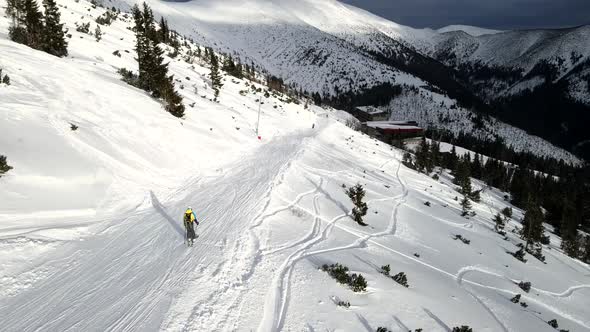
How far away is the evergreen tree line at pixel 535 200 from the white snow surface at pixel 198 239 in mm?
8335

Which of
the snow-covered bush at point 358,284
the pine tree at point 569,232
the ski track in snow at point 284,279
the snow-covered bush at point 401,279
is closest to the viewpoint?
the ski track in snow at point 284,279

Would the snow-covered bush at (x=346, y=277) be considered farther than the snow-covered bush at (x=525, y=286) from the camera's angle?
No

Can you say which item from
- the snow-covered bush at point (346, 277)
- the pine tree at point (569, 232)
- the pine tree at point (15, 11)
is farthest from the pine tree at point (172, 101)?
the pine tree at point (569, 232)

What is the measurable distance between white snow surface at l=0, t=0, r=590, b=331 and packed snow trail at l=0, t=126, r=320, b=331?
0.04m

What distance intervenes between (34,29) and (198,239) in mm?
23641

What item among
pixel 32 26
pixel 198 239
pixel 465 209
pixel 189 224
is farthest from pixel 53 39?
pixel 465 209

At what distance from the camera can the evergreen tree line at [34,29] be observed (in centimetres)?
2292

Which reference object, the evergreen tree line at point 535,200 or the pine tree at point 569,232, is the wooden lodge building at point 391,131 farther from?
the pine tree at point 569,232

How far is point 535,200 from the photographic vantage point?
5300 cm

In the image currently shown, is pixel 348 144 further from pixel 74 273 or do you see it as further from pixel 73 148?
pixel 74 273

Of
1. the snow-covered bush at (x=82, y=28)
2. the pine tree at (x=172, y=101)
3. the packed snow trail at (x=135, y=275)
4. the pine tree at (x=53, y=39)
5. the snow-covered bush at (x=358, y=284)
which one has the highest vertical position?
the snow-covered bush at (x=82, y=28)

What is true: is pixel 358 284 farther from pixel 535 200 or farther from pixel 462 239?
pixel 535 200

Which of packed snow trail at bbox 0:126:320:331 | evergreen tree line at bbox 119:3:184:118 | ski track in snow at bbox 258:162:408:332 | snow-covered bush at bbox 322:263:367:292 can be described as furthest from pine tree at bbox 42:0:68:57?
snow-covered bush at bbox 322:263:367:292

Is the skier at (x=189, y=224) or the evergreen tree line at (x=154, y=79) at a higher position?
the evergreen tree line at (x=154, y=79)
